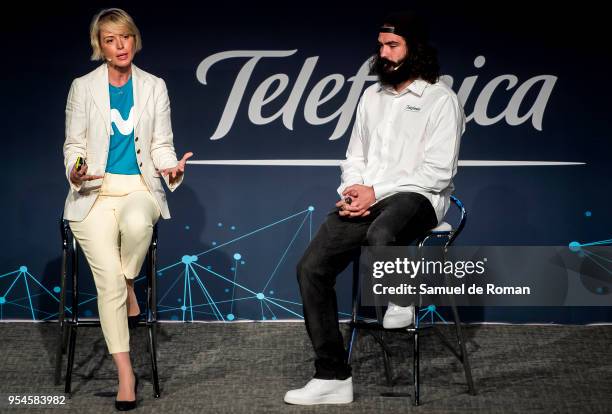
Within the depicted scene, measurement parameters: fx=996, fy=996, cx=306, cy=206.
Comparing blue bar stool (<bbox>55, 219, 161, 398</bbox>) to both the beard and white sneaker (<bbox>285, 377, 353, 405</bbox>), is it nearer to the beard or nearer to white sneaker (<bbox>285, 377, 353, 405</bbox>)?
white sneaker (<bbox>285, 377, 353, 405</bbox>)

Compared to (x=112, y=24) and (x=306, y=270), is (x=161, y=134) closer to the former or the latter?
(x=112, y=24)

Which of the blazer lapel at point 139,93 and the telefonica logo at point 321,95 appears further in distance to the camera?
→ the telefonica logo at point 321,95

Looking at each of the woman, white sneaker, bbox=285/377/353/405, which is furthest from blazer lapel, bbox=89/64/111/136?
white sneaker, bbox=285/377/353/405

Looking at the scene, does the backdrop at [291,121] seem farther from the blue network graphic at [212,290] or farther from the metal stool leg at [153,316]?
the metal stool leg at [153,316]

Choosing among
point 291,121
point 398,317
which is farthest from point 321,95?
point 398,317

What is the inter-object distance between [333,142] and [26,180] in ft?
5.65

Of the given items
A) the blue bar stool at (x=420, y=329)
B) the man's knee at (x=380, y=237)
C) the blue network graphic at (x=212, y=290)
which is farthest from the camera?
the blue network graphic at (x=212, y=290)

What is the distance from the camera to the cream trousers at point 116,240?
166 inches

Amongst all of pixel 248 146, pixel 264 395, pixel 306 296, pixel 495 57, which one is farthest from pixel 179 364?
pixel 495 57

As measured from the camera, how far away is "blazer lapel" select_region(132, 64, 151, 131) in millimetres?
4434

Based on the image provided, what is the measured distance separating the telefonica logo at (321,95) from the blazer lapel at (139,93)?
3.37ft

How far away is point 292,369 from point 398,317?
82 centimetres

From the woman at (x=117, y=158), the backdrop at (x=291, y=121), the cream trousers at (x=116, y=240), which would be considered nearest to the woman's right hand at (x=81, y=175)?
the woman at (x=117, y=158)

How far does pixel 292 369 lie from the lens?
15.4 ft
